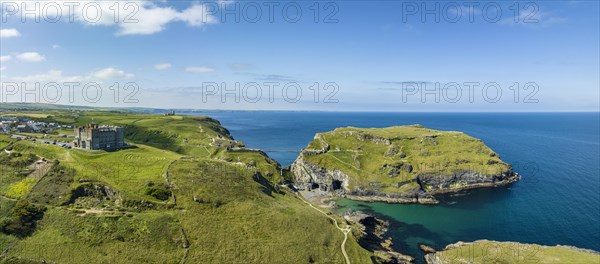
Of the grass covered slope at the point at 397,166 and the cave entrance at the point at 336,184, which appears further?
the cave entrance at the point at 336,184

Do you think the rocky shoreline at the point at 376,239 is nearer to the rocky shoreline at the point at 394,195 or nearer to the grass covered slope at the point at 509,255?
the grass covered slope at the point at 509,255

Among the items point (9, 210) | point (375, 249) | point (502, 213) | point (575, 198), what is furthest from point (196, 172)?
point (575, 198)

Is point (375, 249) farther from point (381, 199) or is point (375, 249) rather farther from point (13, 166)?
point (13, 166)

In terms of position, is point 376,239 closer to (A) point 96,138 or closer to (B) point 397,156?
(B) point 397,156

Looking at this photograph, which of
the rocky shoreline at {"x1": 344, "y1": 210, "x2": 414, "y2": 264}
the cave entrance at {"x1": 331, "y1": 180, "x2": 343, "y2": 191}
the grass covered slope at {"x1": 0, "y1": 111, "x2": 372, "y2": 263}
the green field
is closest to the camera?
the grass covered slope at {"x1": 0, "y1": 111, "x2": 372, "y2": 263}

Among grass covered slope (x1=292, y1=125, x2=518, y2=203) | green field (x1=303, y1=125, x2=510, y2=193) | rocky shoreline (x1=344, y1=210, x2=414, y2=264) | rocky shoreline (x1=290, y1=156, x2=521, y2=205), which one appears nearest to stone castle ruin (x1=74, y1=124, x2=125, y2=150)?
rocky shoreline (x1=290, y1=156, x2=521, y2=205)

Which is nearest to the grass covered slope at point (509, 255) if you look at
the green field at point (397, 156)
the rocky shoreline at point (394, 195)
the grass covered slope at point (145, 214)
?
the grass covered slope at point (145, 214)

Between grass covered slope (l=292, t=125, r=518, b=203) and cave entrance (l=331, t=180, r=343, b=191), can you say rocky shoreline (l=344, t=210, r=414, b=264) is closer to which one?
grass covered slope (l=292, t=125, r=518, b=203)
